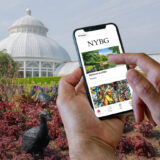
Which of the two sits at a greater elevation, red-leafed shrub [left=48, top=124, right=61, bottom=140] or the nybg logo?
the nybg logo

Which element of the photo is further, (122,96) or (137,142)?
(137,142)

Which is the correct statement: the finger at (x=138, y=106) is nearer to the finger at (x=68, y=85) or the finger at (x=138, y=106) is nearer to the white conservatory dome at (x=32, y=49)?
the finger at (x=68, y=85)

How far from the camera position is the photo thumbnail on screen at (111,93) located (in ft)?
5.69

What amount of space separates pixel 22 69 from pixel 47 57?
5.96 m

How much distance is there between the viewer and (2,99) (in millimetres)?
6402

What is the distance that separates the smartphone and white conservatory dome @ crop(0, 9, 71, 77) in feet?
121

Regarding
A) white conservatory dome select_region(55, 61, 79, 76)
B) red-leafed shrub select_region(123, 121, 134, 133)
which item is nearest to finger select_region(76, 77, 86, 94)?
red-leafed shrub select_region(123, 121, 134, 133)

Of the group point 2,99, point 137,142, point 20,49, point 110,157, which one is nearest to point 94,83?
point 110,157

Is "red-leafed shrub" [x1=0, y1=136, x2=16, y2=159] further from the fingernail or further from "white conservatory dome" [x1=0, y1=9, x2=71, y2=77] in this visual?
"white conservatory dome" [x1=0, y1=9, x2=71, y2=77]

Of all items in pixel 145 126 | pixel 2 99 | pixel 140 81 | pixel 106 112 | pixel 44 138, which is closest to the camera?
pixel 140 81

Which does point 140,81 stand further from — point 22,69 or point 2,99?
point 22,69

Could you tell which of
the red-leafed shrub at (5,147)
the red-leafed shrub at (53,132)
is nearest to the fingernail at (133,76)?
the red-leafed shrub at (5,147)

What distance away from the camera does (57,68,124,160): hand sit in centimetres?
156

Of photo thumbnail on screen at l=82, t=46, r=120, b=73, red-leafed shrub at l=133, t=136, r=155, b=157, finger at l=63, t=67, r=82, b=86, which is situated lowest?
red-leafed shrub at l=133, t=136, r=155, b=157
